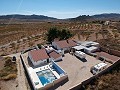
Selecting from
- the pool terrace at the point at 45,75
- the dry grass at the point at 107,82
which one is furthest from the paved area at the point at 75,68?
the dry grass at the point at 107,82

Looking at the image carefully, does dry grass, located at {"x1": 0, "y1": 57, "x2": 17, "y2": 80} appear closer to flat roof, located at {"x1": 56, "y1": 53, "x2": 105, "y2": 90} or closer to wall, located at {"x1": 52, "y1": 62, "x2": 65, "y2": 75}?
wall, located at {"x1": 52, "y1": 62, "x2": 65, "y2": 75}

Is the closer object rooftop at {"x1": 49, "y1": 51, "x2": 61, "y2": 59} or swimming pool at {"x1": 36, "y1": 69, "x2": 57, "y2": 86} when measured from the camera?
swimming pool at {"x1": 36, "y1": 69, "x2": 57, "y2": 86}

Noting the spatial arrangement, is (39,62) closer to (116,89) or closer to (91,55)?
(91,55)

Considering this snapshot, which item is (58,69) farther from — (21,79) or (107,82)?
(107,82)

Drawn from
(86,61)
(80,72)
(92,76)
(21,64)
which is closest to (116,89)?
(92,76)

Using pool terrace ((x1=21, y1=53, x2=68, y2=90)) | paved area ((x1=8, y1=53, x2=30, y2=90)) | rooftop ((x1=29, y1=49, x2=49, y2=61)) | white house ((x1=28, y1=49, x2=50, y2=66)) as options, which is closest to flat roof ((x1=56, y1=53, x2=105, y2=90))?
pool terrace ((x1=21, y1=53, x2=68, y2=90))

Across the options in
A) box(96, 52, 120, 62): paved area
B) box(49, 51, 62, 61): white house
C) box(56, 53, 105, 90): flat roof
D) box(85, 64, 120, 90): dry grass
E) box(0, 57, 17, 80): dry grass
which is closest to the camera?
box(85, 64, 120, 90): dry grass

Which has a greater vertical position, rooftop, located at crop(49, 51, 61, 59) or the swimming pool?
rooftop, located at crop(49, 51, 61, 59)

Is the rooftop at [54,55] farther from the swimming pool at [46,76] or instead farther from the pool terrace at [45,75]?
the swimming pool at [46,76]
